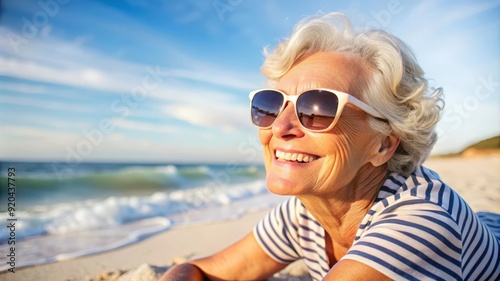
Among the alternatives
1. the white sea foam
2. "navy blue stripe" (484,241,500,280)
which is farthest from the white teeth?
the white sea foam

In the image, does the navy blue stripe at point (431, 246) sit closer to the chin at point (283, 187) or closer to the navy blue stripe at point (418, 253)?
the navy blue stripe at point (418, 253)

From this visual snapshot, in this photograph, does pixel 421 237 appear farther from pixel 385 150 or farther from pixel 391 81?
pixel 391 81

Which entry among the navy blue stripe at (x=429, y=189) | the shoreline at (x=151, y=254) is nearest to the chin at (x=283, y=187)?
the navy blue stripe at (x=429, y=189)

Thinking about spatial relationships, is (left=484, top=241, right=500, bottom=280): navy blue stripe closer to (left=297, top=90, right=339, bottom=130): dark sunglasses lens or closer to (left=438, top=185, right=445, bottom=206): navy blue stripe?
(left=438, top=185, right=445, bottom=206): navy blue stripe

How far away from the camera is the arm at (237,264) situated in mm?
2264

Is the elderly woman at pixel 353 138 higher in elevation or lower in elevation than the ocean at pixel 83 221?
higher

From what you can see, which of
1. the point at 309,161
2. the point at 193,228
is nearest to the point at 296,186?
the point at 309,161

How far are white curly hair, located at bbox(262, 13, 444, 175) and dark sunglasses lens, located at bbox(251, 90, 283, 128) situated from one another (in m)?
0.26

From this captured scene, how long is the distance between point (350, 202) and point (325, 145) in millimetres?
350

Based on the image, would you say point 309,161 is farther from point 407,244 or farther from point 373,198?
point 407,244

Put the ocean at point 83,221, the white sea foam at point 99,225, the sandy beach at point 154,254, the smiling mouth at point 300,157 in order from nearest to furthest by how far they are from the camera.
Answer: the smiling mouth at point 300,157, the sandy beach at point 154,254, the ocean at point 83,221, the white sea foam at point 99,225

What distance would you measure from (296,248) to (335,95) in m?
1.02

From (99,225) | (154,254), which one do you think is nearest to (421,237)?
(154,254)

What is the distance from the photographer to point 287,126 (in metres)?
1.80
